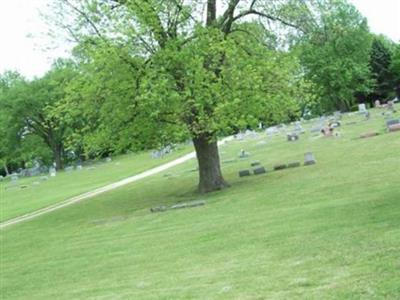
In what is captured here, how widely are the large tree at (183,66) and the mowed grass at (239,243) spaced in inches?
89.8

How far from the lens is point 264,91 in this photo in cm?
1817

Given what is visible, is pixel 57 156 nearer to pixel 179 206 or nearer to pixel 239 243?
pixel 179 206

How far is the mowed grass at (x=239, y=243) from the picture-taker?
22.2 feet

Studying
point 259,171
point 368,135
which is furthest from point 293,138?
point 259,171

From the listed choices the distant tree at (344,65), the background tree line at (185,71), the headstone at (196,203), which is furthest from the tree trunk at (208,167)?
the distant tree at (344,65)

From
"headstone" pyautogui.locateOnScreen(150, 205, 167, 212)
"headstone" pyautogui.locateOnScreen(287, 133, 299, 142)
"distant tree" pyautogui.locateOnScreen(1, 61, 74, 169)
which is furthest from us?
"distant tree" pyautogui.locateOnScreen(1, 61, 74, 169)

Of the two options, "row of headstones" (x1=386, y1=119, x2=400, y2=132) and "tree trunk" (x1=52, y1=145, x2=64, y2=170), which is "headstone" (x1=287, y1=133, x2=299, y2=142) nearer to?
"row of headstones" (x1=386, y1=119, x2=400, y2=132)

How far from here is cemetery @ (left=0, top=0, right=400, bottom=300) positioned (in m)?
7.66

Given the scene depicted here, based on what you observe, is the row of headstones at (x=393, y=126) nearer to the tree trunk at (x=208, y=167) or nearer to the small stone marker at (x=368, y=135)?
the small stone marker at (x=368, y=135)

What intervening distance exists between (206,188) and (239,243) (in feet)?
31.6

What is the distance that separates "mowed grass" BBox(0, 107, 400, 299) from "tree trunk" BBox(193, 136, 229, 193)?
0.56m

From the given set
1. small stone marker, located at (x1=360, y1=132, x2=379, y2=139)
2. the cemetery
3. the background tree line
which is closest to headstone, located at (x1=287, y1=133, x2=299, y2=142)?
the cemetery

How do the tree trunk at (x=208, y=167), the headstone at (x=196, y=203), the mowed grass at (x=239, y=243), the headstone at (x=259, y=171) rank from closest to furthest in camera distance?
1. the mowed grass at (x=239, y=243)
2. the headstone at (x=196, y=203)
3. the tree trunk at (x=208, y=167)
4. the headstone at (x=259, y=171)

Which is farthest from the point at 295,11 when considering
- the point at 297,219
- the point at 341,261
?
the point at 341,261
